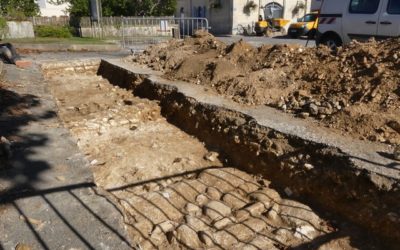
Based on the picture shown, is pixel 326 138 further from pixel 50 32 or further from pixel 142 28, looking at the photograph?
pixel 50 32

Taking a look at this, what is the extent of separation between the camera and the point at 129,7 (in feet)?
81.2

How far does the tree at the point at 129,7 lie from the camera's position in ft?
76.1

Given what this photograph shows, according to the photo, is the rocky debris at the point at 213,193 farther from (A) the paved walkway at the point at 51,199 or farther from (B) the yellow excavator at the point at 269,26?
(B) the yellow excavator at the point at 269,26

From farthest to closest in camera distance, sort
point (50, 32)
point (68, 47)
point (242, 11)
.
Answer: point (242, 11) → point (50, 32) → point (68, 47)

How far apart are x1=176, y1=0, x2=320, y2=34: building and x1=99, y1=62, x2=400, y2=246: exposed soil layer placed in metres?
21.8

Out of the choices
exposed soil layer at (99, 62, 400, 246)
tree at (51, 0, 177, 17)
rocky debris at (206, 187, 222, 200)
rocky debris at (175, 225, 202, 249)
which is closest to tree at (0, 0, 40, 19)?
tree at (51, 0, 177, 17)

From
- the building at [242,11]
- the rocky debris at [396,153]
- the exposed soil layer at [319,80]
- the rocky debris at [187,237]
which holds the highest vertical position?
the building at [242,11]

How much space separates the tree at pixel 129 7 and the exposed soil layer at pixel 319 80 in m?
18.2

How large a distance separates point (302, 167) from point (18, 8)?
2276 cm

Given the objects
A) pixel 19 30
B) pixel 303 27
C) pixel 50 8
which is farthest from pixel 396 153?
pixel 50 8

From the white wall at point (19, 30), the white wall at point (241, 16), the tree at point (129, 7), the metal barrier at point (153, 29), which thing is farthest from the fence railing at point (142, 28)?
the white wall at point (241, 16)

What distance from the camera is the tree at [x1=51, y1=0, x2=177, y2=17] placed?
23.2 metres

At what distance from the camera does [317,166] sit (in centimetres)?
366

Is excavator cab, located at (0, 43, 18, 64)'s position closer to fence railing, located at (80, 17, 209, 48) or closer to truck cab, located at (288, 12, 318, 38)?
fence railing, located at (80, 17, 209, 48)
